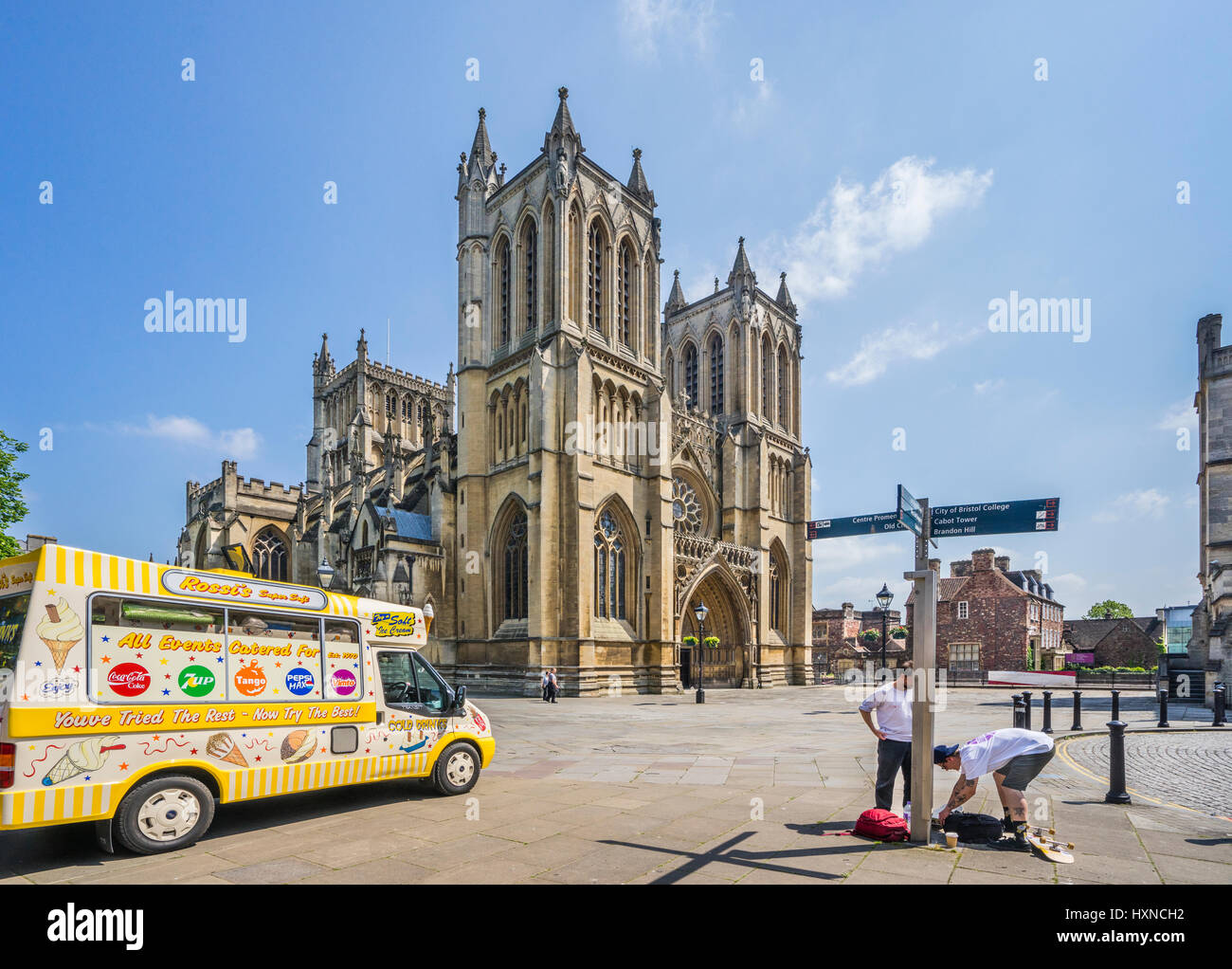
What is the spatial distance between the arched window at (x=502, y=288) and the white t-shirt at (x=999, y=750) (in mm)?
28808

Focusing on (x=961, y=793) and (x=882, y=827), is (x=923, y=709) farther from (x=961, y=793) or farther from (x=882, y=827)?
(x=882, y=827)

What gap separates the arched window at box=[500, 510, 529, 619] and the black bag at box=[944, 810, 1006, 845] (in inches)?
942

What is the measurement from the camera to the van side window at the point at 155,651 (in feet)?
19.5

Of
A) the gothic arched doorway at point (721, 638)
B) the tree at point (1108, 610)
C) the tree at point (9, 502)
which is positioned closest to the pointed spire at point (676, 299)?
the gothic arched doorway at point (721, 638)

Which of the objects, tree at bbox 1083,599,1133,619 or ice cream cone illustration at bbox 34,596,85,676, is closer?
ice cream cone illustration at bbox 34,596,85,676

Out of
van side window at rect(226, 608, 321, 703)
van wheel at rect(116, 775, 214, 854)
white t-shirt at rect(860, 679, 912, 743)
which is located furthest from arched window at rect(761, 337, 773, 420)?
van wheel at rect(116, 775, 214, 854)

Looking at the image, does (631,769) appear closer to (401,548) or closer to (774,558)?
(401,548)

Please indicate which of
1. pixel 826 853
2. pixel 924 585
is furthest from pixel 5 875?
pixel 924 585

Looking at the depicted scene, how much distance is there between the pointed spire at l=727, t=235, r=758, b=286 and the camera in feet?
135

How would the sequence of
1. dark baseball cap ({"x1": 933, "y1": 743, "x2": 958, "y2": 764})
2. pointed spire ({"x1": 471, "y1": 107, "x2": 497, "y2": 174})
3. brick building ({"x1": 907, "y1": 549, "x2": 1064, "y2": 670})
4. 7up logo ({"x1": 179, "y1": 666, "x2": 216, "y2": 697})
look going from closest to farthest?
dark baseball cap ({"x1": 933, "y1": 743, "x2": 958, "y2": 764}) < 7up logo ({"x1": 179, "y1": 666, "x2": 216, "y2": 697}) < pointed spire ({"x1": 471, "y1": 107, "x2": 497, "y2": 174}) < brick building ({"x1": 907, "y1": 549, "x2": 1064, "y2": 670})

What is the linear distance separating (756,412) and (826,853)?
35.7 meters

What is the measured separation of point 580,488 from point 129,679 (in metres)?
21.8

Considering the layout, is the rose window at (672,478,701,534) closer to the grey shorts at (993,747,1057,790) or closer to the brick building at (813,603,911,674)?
the brick building at (813,603,911,674)
